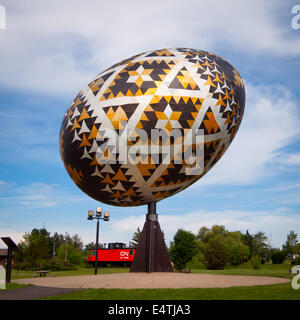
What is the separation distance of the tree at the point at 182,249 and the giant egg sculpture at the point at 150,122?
14863 millimetres

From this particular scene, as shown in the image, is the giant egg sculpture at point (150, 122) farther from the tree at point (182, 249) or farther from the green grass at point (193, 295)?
the tree at point (182, 249)

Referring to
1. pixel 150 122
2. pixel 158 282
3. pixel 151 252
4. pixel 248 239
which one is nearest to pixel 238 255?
pixel 248 239

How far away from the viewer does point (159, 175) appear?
69.7 ft

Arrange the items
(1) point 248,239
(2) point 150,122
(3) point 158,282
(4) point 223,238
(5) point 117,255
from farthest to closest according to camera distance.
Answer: (1) point 248,239
(4) point 223,238
(5) point 117,255
(2) point 150,122
(3) point 158,282

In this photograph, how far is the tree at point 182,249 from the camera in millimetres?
35531

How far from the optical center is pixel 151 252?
73.8 ft

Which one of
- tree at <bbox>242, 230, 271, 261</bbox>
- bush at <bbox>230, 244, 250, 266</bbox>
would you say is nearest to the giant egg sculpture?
bush at <bbox>230, 244, 250, 266</bbox>

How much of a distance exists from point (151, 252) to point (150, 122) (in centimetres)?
903

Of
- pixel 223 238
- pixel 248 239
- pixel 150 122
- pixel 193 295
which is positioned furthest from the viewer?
pixel 248 239

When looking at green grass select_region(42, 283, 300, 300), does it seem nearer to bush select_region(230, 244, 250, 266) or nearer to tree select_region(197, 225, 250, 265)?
bush select_region(230, 244, 250, 266)

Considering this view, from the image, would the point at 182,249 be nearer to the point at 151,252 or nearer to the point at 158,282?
the point at 151,252

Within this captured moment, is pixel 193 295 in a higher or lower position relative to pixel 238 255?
higher
